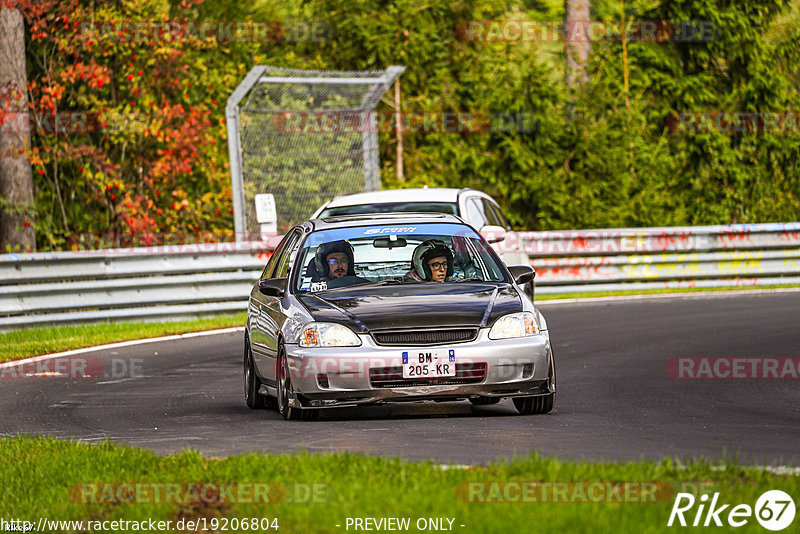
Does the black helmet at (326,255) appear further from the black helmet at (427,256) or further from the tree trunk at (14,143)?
the tree trunk at (14,143)

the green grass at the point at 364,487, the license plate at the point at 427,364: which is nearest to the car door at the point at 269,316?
the license plate at the point at 427,364

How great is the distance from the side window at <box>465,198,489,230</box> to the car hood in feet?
17.6

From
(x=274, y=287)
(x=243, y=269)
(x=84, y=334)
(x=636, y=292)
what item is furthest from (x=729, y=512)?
(x=636, y=292)

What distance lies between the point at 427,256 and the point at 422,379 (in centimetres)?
170

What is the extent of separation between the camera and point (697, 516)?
6.39 m

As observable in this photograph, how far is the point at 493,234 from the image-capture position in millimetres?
16062

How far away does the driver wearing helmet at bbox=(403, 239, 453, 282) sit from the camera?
11586mm

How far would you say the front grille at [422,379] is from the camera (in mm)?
10156

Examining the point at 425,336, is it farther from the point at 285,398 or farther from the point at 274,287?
the point at 274,287

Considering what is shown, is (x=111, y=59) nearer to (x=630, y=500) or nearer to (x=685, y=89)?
(x=685, y=89)

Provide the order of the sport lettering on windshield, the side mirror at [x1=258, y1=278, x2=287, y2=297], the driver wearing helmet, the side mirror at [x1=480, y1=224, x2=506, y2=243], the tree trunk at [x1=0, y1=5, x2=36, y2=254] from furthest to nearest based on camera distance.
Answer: the tree trunk at [x1=0, y1=5, x2=36, y2=254] < the side mirror at [x1=480, y1=224, x2=506, y2=243] < the sport lettering on windshield < the driver wearing helmet < the side mirror at [x1=258, y1=278, x2=287, y2=297]

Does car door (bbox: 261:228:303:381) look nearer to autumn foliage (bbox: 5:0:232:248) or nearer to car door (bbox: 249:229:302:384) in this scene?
car door (bbox: 249:229:302:384)

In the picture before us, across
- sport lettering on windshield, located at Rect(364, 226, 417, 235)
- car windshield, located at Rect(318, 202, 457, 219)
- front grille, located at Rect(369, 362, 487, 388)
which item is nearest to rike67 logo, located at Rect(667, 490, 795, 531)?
front grille, located at Rect(369, 362, 487, 388)

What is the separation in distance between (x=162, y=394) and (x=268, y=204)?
8.30 metres
